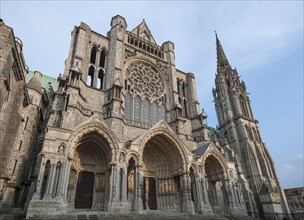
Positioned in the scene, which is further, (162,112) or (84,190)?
(162,112)

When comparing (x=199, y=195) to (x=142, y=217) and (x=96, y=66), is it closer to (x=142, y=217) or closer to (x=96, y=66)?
(x=142, y=217)

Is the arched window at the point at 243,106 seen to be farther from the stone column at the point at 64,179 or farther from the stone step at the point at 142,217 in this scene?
the stone column at the point at 64,179

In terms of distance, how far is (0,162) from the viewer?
422 inches

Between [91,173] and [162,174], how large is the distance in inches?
209

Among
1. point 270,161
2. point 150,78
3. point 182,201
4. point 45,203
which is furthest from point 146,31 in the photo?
point 270,161

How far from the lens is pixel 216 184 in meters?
17.1

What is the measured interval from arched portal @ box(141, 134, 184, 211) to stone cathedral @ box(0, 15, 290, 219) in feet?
0.23

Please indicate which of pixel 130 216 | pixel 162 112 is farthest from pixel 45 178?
pixel 162 112

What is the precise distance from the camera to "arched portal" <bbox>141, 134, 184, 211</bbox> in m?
14.2

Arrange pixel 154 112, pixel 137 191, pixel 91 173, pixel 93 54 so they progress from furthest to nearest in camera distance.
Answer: pixel 93 54 < pixel 154 112 < pixel 91 173 < pixel 137 191

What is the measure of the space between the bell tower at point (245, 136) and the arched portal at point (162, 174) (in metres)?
14.8

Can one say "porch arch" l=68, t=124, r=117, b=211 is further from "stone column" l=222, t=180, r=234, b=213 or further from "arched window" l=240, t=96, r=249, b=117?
"arched window" l=240, t=96, r=249, b=117


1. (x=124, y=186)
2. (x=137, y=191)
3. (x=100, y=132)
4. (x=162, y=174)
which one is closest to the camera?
(x=124, y=186)

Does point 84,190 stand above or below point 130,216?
above
